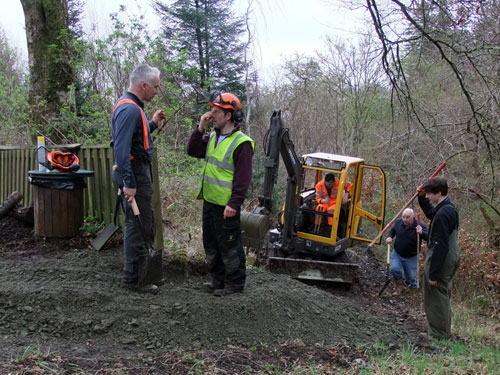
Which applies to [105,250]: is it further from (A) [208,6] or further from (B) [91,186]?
(A) [208,6]

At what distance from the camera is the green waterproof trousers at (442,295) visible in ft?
17.0

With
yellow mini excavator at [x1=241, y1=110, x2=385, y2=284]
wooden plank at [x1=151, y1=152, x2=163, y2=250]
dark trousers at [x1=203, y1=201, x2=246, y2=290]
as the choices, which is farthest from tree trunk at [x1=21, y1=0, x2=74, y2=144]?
dark trousers at [x1=203, y1=201, x2=246, y2=290]

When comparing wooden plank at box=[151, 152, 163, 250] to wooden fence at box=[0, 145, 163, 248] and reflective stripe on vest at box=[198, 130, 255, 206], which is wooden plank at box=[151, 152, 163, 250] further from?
reflective stripe on vest at box=[198, 130, 255, 206]

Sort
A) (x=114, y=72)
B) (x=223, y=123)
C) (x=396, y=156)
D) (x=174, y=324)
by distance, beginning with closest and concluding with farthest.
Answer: (x=174, y=324) → (x=223, y=123) → (x=114, y=72) → (x=396, y=156)

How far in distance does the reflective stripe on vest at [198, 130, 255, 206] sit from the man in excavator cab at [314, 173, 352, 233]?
4.21 meters

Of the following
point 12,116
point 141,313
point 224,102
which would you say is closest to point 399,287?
point 224,102

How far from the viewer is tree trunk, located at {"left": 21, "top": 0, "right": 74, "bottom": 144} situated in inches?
334

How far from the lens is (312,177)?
16.6 m

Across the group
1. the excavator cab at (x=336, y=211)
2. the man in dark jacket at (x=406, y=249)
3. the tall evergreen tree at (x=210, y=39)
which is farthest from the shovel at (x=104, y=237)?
the tall evergreen tree at (x=210, y=39)

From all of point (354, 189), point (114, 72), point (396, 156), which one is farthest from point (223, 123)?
point (396, 156)

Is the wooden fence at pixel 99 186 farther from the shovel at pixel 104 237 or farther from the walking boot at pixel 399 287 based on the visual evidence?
the walking boot at pixel 399 287

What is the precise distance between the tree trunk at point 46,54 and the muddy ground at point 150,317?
3.69 metres

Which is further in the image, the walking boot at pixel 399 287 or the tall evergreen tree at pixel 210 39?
the tall evergreen tree at pixel 210 39

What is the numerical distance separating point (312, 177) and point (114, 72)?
27.3ft
